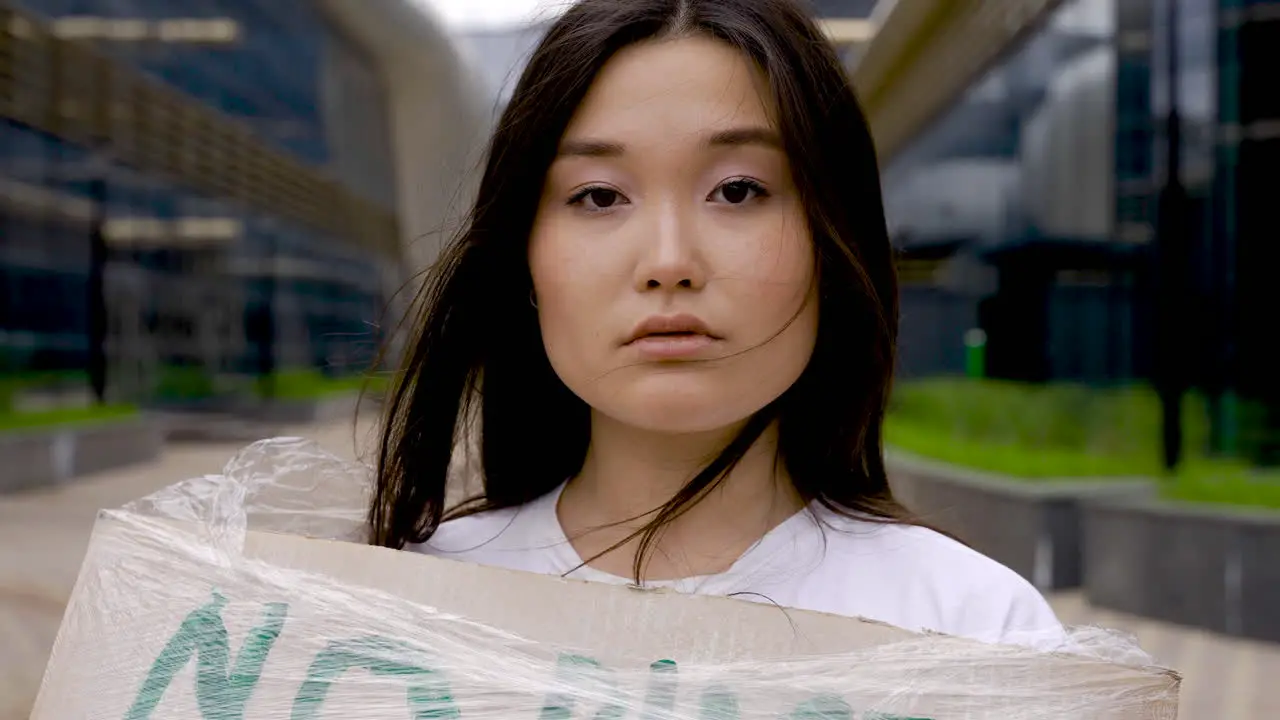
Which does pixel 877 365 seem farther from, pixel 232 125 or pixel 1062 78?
pixel 232 125

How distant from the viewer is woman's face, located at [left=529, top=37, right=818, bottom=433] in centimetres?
130

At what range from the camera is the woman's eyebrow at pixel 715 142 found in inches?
52.3

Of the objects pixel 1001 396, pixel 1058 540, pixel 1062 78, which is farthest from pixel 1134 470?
pixel 1062 78

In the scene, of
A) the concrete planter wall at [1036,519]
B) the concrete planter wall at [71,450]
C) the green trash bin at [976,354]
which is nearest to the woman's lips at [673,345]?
the concrete planter wall at [1036,519]

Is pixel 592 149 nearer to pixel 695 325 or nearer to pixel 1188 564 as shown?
pixel 695 325

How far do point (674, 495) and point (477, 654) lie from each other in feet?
1.20

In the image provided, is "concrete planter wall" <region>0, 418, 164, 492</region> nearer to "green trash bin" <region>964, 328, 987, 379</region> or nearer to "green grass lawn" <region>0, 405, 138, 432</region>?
"green grass lawn" <region>0, 405, 138, 432</region>

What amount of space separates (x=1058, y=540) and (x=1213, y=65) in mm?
3869

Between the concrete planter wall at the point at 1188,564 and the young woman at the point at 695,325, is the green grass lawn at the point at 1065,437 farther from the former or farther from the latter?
the young woman at the point at 695,325

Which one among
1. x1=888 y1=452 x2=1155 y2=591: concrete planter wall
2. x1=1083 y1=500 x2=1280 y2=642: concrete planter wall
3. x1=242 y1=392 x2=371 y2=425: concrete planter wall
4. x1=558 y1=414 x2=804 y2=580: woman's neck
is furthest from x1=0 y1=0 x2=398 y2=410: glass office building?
x1=558 y1=414 x2=804 y2=580: woman's neck

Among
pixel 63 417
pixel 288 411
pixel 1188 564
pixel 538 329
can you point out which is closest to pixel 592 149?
pixel 538 329

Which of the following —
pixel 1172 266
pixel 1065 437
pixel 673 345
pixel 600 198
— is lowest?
pixel 1065 437

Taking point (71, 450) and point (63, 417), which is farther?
point (63, 417)

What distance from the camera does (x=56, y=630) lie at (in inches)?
230
